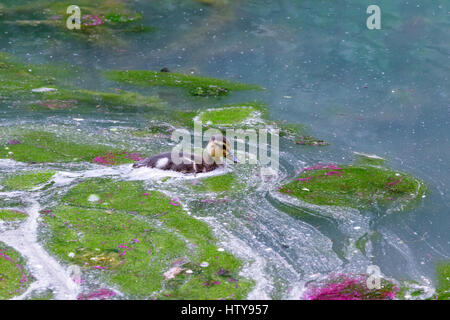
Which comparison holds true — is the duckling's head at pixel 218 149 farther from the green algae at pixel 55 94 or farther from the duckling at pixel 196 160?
the green algae at pixel 55 94

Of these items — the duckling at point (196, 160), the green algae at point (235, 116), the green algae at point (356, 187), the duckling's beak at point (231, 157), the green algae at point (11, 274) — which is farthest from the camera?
the green algae at point (235, 116)

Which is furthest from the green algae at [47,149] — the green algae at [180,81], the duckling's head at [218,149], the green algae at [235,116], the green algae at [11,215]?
the green algae at [180,81]

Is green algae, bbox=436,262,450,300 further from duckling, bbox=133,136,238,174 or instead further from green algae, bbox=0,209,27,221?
green algae, bbox=0,209,27,221

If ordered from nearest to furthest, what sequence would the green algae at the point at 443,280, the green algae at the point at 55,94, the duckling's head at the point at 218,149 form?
the green algae at the point at 443,280 < the duckling's head at the point at 218,149 < the green algae at the point at 55,94

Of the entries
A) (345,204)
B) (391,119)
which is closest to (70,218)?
(345,204)

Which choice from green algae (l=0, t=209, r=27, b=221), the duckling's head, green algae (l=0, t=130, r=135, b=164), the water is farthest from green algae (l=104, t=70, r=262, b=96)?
green algae (l=0, t=209, r=27, b=221)

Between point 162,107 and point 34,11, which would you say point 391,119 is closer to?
point 162,107

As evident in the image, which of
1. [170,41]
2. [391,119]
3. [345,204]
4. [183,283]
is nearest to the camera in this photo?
[183,283]

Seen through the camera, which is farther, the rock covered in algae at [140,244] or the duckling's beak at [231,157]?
the duckling's beak at [231,157]
